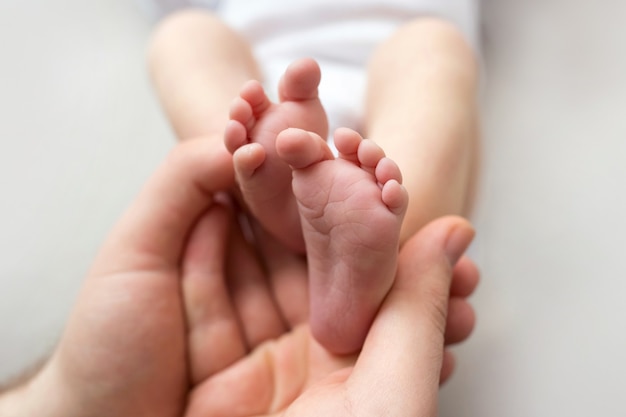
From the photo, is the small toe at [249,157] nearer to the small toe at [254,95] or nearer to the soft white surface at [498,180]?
the small toe at [254,95]

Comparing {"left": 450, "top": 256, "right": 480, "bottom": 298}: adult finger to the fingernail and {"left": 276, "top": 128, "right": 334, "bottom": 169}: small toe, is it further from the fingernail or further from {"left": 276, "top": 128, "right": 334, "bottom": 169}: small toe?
{"left": 276, "top": 128, "right": 334, "bottom": 169}: small toe

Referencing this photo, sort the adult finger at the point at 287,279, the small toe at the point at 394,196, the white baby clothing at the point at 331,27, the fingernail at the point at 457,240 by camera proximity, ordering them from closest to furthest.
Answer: the small toe at the point at 394,196 → the fingernail at the point at 457,240 → the adult finger at the point at 287,279 → the white baby clothing at the point at 331,27

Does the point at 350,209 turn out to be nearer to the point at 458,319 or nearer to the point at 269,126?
the point at 269,126

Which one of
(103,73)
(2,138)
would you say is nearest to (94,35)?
(103,73)

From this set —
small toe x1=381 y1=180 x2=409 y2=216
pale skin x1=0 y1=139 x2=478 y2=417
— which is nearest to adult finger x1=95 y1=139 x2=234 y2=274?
pale skin x1=0 y1=139 x2=478 y2=417

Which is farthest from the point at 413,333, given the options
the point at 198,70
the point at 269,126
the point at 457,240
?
the point at 198,70

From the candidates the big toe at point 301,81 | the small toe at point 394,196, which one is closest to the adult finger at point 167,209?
the big toe at point 301,81

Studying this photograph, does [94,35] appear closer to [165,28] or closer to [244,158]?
[165,28]

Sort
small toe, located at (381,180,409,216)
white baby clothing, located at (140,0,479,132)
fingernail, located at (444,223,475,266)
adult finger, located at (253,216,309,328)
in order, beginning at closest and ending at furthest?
1. small toe, located at (381,180,409,216)
2. fingernail, located at (444,223,475,266)
3. adult finger, located at (253,216,309,328)
4. white baby clothing, located at (140,0,479,132)

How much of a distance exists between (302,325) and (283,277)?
2.2 inches

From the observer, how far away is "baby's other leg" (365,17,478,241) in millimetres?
585

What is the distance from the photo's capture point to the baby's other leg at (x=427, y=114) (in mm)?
585

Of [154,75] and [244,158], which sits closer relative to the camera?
[244,158]

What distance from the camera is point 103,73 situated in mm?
976
